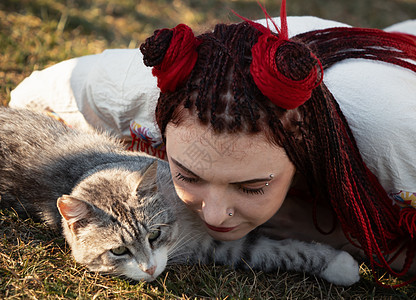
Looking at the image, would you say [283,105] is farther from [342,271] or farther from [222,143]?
[342,271]

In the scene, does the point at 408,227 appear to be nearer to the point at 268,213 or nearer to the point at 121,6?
the point at 268,213

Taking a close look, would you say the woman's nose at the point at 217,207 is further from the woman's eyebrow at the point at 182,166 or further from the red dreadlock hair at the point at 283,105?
the red dreadlock hair at the point at 283,105

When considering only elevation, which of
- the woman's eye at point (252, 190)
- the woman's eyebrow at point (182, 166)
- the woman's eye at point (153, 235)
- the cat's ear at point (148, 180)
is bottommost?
the woman's eye at point (153, 235)

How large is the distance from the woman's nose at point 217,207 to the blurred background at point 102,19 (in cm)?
131

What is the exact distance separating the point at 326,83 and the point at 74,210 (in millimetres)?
1131

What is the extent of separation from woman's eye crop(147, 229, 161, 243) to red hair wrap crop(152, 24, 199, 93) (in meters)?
0.60

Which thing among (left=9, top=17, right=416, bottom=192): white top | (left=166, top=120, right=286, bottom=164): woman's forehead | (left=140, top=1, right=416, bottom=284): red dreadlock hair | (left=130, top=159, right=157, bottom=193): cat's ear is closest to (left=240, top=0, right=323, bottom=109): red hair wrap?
(left=140, top=1, right=416, bottom=284): red dreadlock hair

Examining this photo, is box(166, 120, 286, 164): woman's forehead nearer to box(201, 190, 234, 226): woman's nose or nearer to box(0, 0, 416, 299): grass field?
box(201, 190, 234, 226): woman's nose

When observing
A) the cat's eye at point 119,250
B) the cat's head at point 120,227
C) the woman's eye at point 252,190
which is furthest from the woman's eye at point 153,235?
the woman's eye at point 252,190

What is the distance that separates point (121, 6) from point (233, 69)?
10.3 feet

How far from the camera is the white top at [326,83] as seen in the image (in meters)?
1.75

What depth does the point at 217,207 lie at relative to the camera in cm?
161

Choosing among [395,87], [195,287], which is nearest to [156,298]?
[195,287]

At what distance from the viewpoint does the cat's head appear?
171 cm
